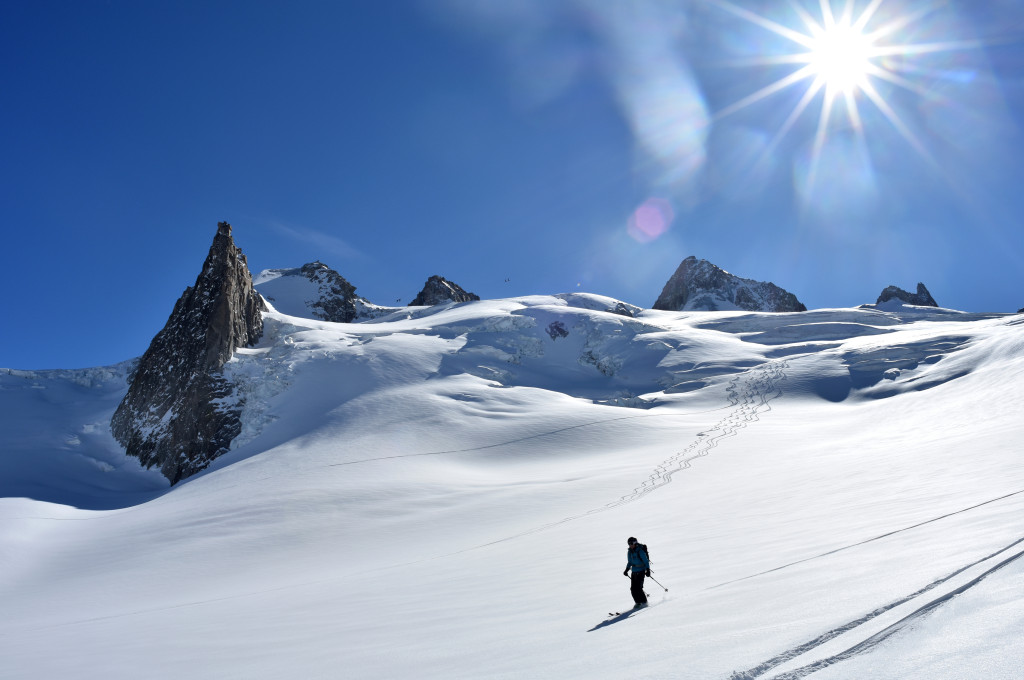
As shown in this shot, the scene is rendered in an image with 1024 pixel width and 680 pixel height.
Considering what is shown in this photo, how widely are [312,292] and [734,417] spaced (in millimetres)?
97919

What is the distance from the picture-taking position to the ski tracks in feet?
Answer: 69.2

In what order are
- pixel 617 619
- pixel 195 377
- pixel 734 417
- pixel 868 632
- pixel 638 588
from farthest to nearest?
pixel 195 377, pixel 734 417, pixel 638 588, pixel 617 619, pixel 868 632

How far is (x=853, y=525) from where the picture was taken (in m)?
8.62

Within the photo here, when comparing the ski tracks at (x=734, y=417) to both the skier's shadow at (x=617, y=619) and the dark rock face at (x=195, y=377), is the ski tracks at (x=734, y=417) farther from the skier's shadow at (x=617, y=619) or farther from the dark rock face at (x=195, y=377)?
the dark rock face at (x=195, y=377)

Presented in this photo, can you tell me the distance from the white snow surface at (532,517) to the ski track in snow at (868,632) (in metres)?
0.03

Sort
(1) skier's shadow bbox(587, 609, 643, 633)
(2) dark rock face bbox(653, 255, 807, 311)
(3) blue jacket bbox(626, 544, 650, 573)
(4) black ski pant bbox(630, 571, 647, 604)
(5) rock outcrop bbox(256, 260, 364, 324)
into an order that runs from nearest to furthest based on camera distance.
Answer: (1) skier's shadow bbox(587, 609, 643, 633)
(4) black ski pant bbox(630, 571, 647, 604)
(3) blue jacket bbox(626, 544, 650, 573)
(5) rock outcrop bbox(256, 260, 364, 324)
(2) dark rock face bbox(653, 255, 807, 311)

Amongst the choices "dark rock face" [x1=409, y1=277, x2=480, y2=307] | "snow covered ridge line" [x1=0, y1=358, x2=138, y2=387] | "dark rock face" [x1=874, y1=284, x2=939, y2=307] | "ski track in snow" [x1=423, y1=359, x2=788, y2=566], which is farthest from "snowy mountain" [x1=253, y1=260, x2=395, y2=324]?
A: "dark rock face" [x1=874, y1=284, x2=939, y2=307]

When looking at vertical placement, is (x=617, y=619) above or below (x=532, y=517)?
below

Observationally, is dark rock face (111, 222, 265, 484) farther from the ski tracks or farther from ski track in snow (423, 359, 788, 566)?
the ski tracks

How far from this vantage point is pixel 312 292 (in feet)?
371

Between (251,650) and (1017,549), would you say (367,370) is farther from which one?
(1017,549)

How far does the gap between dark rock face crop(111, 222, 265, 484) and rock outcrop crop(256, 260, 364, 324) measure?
5572cm

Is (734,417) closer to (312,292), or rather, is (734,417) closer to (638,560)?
(638,560)

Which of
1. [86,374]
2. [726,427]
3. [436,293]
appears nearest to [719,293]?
[436,293]
